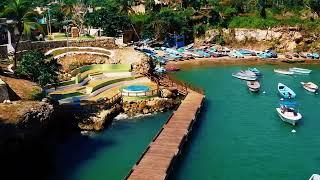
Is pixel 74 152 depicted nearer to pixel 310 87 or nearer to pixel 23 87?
pixel 23 87

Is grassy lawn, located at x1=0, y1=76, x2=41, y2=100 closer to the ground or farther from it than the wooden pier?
farther from it

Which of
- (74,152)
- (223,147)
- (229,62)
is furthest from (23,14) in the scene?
(229,62)

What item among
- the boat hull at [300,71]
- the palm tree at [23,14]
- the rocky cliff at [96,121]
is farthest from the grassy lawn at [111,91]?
the boat hull at [300,71]

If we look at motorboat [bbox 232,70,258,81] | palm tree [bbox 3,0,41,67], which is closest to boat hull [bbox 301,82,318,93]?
motorboat [bbox 232,70,258,81]

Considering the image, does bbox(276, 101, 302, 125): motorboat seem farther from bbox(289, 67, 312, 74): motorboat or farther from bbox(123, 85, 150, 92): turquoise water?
bbox(289, 67, 312, 74): motorboat

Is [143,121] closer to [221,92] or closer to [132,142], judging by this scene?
[132,142]

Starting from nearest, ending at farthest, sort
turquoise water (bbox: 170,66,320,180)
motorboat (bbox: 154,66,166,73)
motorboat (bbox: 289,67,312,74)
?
1. turquoise water (bbox: 170,66,320,180)
2. motorboat (bbox: 154,66,166,73)
3. motorboat (bbox: 289,67,312,74)

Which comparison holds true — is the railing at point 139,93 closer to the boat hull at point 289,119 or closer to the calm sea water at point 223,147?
the calm sea water at point 223,147
